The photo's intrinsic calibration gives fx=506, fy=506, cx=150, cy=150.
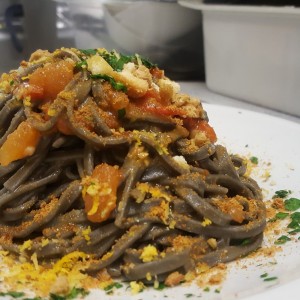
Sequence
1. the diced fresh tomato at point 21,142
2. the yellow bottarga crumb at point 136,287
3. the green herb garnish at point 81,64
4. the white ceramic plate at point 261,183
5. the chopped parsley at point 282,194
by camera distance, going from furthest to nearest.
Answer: the chopped parsley at point 282,194 → the green herb garnish at point 81,64 → the diced fresh tomato at point 21,142 → the yellow bottarga crumb at point 136,287 → the white ceramic plate at point 261,183

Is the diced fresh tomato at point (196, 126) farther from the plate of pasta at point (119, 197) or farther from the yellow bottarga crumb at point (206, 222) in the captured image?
the yellow bottarga crumb at point (206, 222)

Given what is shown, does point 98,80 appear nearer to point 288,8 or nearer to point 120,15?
point 288,8

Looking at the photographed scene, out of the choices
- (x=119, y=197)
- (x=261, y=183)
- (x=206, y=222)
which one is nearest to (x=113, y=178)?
(x=119, y=197)

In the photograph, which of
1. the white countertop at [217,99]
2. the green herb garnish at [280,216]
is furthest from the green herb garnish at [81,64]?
the white countertop at [217,99]

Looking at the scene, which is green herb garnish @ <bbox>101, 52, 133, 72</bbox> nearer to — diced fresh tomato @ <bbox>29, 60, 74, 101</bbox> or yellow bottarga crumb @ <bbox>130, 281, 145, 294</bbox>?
diced fresh tomato @ <bbox>29, 60, 74, 101</bbox>

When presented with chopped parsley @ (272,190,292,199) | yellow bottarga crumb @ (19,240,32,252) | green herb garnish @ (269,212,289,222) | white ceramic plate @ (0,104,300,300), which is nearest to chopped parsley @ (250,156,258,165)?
white ceramic plate @ (0,104,300,300)

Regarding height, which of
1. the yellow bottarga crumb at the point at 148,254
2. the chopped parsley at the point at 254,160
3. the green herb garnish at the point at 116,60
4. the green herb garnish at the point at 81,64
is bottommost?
the chopped parsley at the point at 254,160

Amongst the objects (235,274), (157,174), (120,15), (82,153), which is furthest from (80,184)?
(120,15)

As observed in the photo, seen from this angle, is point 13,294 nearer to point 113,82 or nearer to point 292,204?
point 113,82
